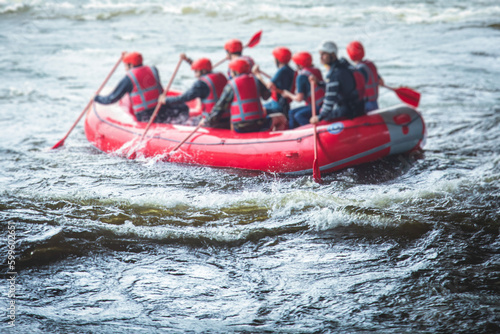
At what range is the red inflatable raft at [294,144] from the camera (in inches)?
221

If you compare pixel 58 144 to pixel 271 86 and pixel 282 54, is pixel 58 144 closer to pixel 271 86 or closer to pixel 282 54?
pixel 271 86

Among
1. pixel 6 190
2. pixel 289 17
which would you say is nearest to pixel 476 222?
pixel 6 190

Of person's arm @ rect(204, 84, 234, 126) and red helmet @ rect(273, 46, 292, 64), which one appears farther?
Result: red helmet @ rect(273, 46, 292, 64)

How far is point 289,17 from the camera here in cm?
1619

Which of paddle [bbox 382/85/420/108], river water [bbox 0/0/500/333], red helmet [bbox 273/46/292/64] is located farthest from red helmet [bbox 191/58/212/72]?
paddle [bbox 382/85/420/108]

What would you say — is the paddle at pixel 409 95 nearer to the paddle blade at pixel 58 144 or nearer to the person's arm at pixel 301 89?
the person's arm at pixel 301 89

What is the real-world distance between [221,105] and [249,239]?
6.16 feet

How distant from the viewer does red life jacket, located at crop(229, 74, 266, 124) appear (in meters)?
5.82

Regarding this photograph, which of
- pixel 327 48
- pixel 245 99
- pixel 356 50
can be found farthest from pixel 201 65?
→ pixel 356 50

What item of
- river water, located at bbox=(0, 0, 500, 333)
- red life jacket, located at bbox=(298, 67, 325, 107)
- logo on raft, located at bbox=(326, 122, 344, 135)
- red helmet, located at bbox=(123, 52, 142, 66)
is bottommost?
river water, located at bbox=(0, 0, 500, 333)

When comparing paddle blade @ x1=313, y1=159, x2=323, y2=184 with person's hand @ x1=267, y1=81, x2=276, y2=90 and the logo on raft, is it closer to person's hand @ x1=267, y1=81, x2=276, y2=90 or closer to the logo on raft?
the logo on raft

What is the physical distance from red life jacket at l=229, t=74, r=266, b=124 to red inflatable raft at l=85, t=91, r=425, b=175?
0.20 meters

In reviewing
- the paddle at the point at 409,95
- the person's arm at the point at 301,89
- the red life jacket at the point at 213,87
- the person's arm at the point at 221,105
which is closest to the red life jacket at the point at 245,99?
the person's arm at the point at 221,105

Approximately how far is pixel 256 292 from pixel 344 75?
269cm
